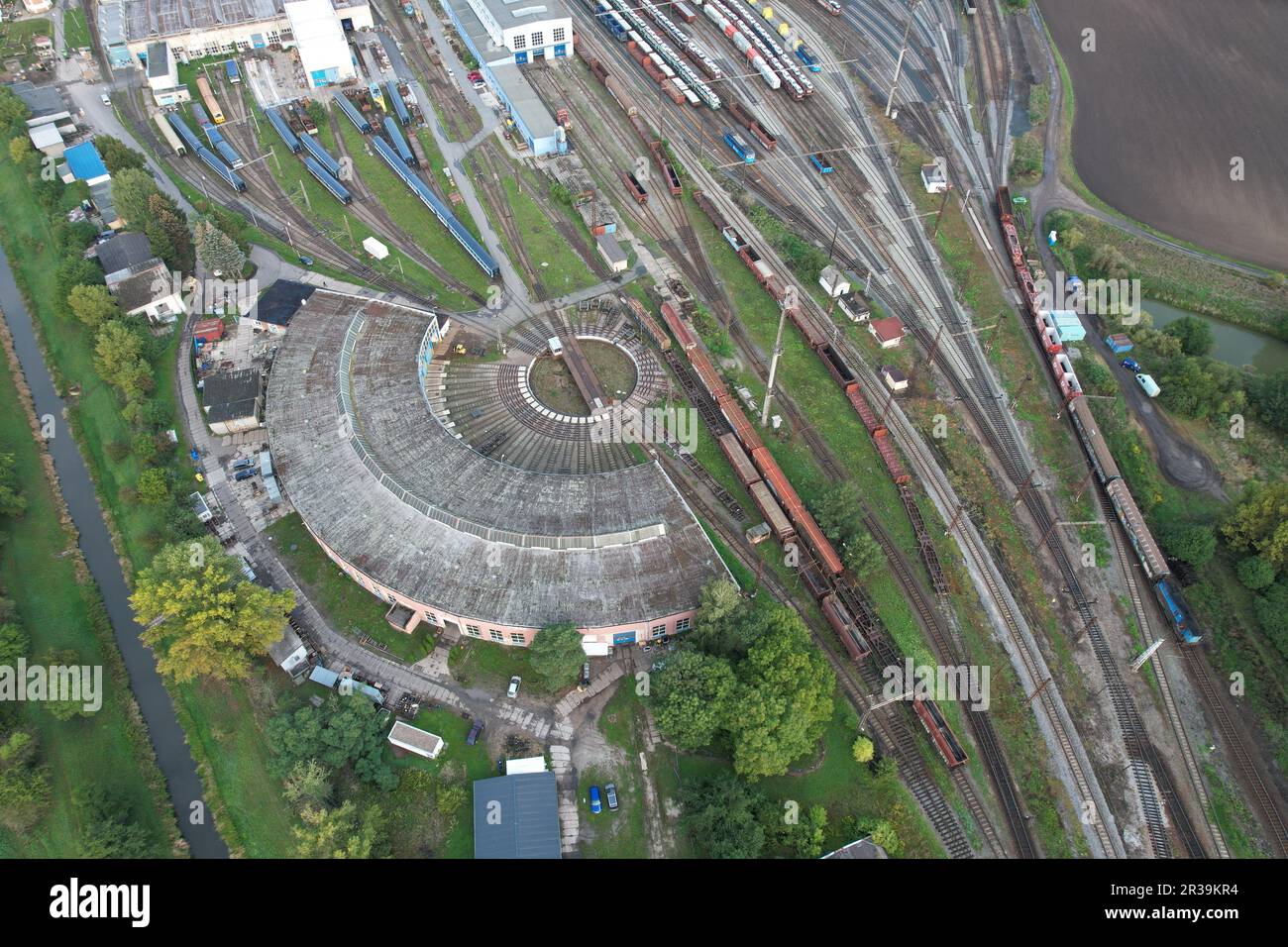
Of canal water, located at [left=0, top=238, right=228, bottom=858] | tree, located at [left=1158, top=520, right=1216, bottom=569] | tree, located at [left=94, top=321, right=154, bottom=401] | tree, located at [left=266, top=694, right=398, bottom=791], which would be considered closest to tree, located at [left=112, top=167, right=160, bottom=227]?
canal water, located at [left=0, top=238, right=228, bottom=858]

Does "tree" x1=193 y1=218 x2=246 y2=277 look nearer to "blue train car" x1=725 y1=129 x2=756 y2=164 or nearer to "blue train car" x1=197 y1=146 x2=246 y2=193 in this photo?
"blue train car" x1=197 y1=146 x2=246 y2=193

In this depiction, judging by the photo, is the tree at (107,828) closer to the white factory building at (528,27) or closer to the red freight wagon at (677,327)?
the red freight wagon at (677,327)

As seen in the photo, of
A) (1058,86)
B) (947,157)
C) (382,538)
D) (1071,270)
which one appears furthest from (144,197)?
(1058,86)

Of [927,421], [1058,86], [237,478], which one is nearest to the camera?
[237,478]

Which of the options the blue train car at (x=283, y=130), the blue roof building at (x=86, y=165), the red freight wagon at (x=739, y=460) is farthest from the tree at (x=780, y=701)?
the blue roof building at (x=86, y=165)

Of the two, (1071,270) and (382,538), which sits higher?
(1071,270)

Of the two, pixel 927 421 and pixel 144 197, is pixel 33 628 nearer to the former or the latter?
pixel 144 197

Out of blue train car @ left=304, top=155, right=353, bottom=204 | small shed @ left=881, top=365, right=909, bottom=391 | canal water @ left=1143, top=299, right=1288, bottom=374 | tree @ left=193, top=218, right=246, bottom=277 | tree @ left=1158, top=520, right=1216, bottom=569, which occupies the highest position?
blue train car @ left=304, top=155, right=353, bottom=204
